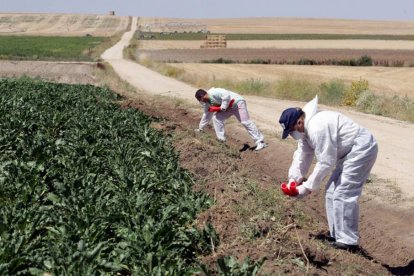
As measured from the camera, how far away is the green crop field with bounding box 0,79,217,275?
5.66 meters

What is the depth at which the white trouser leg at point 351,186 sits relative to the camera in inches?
282

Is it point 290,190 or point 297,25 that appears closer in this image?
point 290,190

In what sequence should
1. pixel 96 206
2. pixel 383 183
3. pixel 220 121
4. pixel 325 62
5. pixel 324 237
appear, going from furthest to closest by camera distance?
1. pixel 325 62
2. pixel 220 121
3. pixel 383 183
4. pixel 324 237
5. pixel 96 206

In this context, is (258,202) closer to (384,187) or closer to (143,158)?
(143,158)

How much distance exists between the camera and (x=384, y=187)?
1105 cm

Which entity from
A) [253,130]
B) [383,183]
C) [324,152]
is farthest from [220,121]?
[324,152]

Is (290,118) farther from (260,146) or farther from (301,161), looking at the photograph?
(260,146)

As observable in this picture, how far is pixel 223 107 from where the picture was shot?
13570mm

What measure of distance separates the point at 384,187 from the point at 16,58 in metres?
45.4

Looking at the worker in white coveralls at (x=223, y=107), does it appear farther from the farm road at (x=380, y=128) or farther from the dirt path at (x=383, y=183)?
the farm road at (x=380, y=128)

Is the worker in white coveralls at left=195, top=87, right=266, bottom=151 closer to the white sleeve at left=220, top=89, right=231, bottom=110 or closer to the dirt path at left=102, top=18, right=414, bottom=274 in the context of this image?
the white sleeve at left=220, top=89, right=231, bottom=110

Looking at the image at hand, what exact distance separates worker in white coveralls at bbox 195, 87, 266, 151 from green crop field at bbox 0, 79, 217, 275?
184cm

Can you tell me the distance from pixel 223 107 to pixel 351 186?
21.6 feet

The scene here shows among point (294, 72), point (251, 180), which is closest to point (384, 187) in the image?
point (251, 180)
